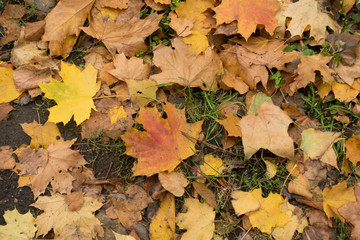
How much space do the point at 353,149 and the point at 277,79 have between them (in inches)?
27.6

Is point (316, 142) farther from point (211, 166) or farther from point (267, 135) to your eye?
point (211, 166)

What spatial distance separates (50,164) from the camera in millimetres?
2043

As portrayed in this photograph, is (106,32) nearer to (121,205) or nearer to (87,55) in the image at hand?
(87,55)

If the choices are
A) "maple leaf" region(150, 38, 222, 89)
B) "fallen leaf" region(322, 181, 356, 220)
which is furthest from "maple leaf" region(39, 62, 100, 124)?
"fallen leaf" region(322, 181, 356, 220)

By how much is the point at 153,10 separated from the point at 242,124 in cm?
116

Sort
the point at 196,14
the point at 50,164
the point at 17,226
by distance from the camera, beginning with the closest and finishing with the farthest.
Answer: the point at 17,226
the point at 50,164
the point at 196,14

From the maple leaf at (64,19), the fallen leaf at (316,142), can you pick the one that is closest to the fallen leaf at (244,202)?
the fallen leaf at (316,142)

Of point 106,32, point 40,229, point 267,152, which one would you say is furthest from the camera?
point 106,32

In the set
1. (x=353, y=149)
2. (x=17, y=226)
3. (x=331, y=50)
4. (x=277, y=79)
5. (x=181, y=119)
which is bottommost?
(x=17, y=226)

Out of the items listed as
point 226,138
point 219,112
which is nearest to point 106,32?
point 219,112

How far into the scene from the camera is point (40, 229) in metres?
1.91

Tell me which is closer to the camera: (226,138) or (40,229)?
(40,229)

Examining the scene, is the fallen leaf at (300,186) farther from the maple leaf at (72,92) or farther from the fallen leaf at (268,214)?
the maple leaf at (72,92)

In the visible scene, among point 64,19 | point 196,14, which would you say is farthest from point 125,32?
point 196,14
